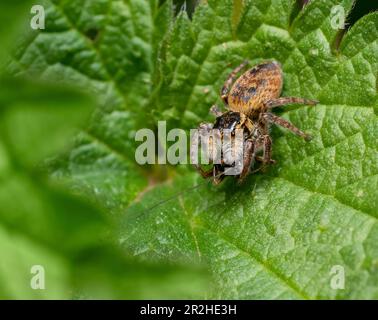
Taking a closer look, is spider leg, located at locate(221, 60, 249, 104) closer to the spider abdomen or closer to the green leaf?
the spider abdomen

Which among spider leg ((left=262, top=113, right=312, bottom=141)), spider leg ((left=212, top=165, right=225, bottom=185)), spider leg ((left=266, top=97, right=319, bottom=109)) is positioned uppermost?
spider leg ((left=266, top=97, right=319, bottom=109))

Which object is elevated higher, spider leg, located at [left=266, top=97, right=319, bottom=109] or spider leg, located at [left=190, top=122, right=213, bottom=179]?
spider leg, located at [left=266, top=97, right=319, bottom=109]

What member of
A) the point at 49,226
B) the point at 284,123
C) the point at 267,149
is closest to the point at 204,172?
the point at 267,149

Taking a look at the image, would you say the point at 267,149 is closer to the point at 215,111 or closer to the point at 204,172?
the point at 204,172

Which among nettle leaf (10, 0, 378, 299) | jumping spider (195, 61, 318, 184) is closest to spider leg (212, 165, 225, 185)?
jumping spider (195, 61, 318, 184)

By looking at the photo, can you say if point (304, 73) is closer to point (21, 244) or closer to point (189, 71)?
point (189, 71)

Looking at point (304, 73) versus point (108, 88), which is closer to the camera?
point (304, 73)
